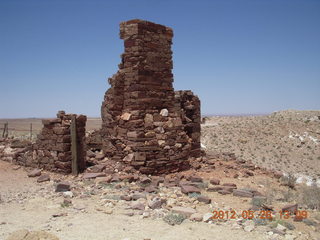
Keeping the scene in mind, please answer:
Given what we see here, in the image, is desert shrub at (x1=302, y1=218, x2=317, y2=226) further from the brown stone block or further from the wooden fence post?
the brown stone block

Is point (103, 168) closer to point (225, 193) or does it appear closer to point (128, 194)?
point (128, 194)

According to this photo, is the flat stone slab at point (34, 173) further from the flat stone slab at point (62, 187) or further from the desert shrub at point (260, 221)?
the desert shrub at point (260, 221)

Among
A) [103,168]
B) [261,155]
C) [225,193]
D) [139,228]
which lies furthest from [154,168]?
[261,155]

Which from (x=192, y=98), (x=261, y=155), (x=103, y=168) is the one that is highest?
(x=192, y=98)

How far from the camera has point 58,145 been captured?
32.4 ft

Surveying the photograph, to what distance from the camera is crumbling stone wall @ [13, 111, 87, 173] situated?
9.80m

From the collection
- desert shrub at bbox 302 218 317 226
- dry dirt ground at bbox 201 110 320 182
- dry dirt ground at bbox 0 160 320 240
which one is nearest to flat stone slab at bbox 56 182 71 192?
dry dirt ground at bbox 0 160 320 240

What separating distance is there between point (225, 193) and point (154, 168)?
2.76 metres

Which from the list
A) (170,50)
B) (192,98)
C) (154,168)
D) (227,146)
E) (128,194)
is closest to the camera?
(128,194)

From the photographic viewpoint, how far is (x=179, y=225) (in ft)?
18.6

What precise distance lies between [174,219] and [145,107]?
501cm

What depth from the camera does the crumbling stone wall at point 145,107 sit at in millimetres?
9844

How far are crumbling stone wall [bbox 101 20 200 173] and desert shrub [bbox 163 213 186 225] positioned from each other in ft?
12.2
